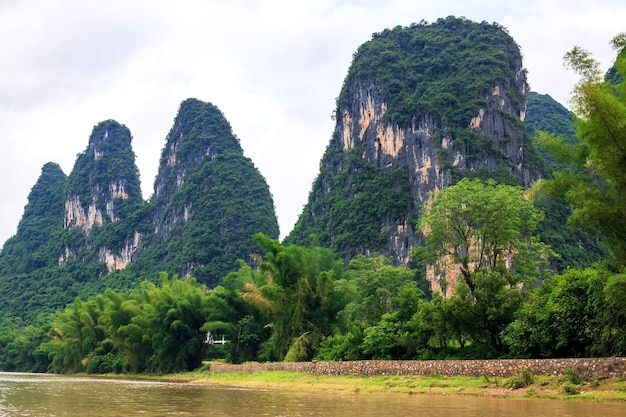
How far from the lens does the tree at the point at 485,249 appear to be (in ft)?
70.8

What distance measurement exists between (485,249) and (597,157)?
398 inches

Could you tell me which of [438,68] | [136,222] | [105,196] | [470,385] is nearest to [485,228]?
[470,385]

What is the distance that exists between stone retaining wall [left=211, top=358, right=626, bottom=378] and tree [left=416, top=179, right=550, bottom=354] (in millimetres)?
1778

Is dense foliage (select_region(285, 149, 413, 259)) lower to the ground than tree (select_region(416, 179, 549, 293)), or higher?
higher

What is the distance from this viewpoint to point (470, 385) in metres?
18.5

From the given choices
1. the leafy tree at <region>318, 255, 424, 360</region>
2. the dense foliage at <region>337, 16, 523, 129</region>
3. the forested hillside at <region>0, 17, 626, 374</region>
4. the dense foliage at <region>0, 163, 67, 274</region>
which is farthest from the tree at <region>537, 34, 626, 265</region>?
the dense foliage at <region>0, 163, 67, 274</region>

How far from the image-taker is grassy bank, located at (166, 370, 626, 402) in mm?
15281

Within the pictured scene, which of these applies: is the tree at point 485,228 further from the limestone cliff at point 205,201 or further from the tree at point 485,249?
the limestone cliff at point 205,201

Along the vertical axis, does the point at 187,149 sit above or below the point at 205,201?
above

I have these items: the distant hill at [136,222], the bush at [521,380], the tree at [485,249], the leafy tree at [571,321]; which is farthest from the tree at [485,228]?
the distant hill at [136,222]

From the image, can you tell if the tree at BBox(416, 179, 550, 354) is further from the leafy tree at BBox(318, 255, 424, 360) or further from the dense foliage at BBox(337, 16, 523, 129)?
the dense foliage at BBox(337, 16, 523, 129)

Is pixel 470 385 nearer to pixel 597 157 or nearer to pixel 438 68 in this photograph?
pixel 597 157

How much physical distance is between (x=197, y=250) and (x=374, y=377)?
81612 mm

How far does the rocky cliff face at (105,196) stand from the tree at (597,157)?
4234 inches
